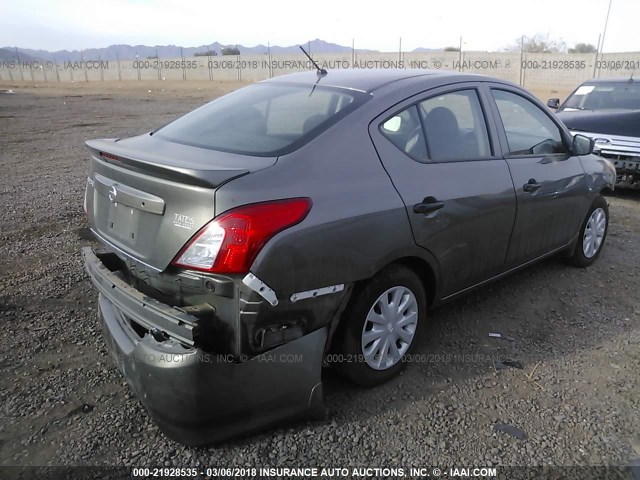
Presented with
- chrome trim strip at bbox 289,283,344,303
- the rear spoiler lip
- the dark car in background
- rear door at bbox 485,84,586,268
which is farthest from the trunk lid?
the dark car in background

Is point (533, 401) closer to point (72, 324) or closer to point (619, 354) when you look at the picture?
point (619, 354)

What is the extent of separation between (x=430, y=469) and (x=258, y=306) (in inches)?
44.3

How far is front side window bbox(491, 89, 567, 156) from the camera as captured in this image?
375cm

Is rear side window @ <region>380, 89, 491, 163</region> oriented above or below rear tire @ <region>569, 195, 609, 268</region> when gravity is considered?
above

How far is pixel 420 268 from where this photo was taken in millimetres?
3113

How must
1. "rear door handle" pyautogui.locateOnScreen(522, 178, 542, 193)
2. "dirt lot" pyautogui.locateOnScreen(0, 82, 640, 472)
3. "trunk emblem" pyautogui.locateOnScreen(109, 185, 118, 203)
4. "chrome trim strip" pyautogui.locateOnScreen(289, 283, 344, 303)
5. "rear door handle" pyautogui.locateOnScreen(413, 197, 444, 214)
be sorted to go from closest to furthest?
"chrome trim strip" pyautogui.locateOnScreen(289, 283, 344, 303) → "dirt lot" pyautogui.locateOnScreen(0, 82, 640, 472) → "trunk emblem" pyautogui.locateOnScreen(109, 185, 118, 203) → "rear door handle" pyautogui.locateOnScreen(413, 197, 444, 214) → "rear door handle" pyautogui.locateOnScreen(522, 178, 542, 193)

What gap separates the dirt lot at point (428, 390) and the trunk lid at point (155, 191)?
91 cm

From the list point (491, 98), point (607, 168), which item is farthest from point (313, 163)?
point (607, 168)

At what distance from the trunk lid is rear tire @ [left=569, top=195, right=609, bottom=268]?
3.48 metres

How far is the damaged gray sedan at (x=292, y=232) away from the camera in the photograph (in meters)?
2.25

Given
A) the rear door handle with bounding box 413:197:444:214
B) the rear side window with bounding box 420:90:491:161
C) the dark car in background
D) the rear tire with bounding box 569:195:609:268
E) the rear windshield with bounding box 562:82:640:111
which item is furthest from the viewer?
the rear windshield with bounding box 562:82:640:111

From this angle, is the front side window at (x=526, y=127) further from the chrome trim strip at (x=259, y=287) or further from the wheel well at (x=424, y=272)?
the chrome trim strip at (x=259, y=287)

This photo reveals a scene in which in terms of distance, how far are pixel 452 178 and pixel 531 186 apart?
935 mm

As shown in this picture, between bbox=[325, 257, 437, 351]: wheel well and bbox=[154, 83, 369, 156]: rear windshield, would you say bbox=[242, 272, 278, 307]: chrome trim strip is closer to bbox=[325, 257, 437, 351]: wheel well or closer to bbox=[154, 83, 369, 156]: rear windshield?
bbox=[325, 257, 437, 351]: wheel well
